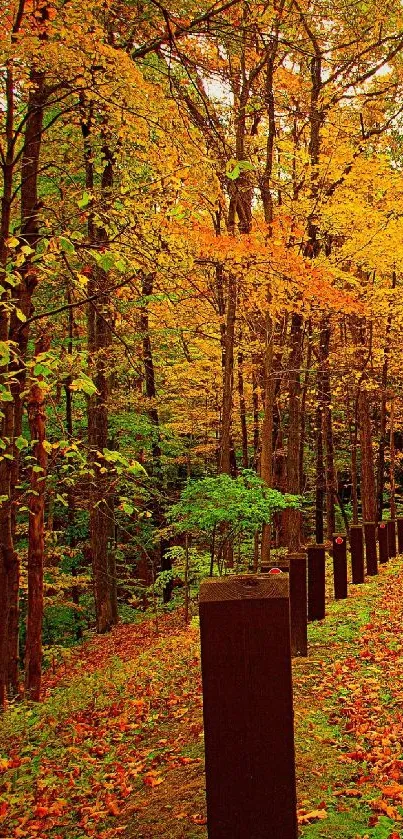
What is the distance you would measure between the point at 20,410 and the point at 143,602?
1353cm

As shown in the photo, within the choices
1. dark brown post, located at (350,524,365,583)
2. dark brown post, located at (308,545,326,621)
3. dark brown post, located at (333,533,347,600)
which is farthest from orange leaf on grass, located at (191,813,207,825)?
dark brown post, located at (350,524,365,583)

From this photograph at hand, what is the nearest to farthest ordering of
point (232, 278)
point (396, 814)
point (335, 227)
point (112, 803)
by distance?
1. point (396, 814)
2. point (112, 803)
3. point (232, 278)
4. point (335, 227)

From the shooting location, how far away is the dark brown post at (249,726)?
2.17 meters

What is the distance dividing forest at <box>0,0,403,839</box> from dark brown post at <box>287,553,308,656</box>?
24 cm

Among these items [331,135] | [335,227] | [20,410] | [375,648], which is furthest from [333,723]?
[331,135]

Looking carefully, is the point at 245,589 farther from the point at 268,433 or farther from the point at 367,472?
the point at 367,472

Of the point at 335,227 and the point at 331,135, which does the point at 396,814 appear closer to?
the point at 335,227

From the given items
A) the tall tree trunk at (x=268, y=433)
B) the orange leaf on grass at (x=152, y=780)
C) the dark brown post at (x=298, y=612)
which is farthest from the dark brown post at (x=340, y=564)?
the orange leaf on grass at (x=152, y=780)

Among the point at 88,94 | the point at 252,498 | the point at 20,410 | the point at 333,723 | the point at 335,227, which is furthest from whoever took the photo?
the point at 335,227

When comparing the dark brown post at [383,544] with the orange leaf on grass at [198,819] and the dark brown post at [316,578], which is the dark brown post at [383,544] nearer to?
the dark brown post at [316,578]

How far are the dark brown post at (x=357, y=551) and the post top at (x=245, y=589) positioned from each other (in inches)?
384

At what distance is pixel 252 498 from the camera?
34.7 feet

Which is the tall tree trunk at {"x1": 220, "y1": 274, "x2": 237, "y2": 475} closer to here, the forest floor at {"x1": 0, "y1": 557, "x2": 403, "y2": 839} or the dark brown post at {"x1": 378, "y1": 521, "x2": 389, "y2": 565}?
the dark brown post at {"x1": 378, "y1": 521, "x2": 389, "y2": 565}

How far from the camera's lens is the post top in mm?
2229
